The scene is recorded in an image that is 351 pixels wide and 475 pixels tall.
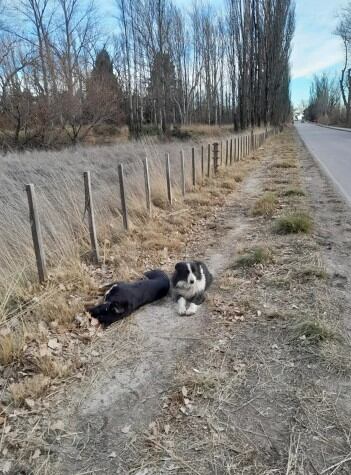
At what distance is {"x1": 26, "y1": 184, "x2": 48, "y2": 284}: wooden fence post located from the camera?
398cm

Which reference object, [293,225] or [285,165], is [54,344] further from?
[285,165]

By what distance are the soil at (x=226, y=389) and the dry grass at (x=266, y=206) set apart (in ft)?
9.88

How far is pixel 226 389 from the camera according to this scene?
2643 millimetres

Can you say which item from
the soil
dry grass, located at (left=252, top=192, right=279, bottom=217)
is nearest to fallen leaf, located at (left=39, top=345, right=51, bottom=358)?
the soil

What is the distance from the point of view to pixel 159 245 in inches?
227

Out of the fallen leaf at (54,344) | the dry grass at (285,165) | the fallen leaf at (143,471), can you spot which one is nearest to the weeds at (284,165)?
the dry grass at (285,165)

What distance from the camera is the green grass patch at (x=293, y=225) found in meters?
6.15

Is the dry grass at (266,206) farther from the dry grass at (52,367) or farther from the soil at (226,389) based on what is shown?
the dry grass at (52,367)

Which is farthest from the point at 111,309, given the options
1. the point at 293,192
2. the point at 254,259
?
the point at 293,192

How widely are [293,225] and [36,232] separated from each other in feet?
13.3

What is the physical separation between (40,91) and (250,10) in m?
21.2

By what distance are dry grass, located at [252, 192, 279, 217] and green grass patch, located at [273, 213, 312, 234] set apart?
1040 mm

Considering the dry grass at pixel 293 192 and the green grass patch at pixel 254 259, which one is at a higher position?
the dry grass at pixel 293 192

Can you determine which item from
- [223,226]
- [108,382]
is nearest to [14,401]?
[108,382]
